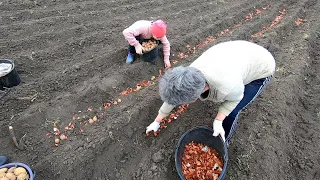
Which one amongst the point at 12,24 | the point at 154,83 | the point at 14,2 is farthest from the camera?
the point at 14,2

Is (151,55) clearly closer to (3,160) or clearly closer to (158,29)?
(158,29)

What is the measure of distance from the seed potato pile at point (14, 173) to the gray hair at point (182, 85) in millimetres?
1569

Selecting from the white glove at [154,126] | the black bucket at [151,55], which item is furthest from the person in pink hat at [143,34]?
the white glove at [154,126]

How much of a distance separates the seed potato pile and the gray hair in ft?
5.15

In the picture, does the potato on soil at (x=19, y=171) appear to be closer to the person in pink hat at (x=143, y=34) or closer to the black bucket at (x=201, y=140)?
the black bucket at (x=201, y=140)

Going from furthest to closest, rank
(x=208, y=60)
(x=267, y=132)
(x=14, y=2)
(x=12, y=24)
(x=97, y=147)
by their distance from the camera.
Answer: (x=14, y=2)
(x=12, y=24)
(x=267, y=132)
(x=97, y=147)
(x=208, y=60)

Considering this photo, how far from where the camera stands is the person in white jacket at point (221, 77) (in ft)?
7.34

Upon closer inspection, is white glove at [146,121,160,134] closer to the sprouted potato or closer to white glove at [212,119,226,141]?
the sprouted potato

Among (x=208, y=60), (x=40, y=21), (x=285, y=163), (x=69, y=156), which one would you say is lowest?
(x=285, y=163)

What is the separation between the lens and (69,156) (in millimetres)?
3303

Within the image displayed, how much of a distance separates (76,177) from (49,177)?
28cm

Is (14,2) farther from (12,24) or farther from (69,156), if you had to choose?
(69,156)

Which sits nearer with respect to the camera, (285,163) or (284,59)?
(285,163)

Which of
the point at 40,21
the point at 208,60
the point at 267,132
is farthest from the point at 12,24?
the point at 267,132
